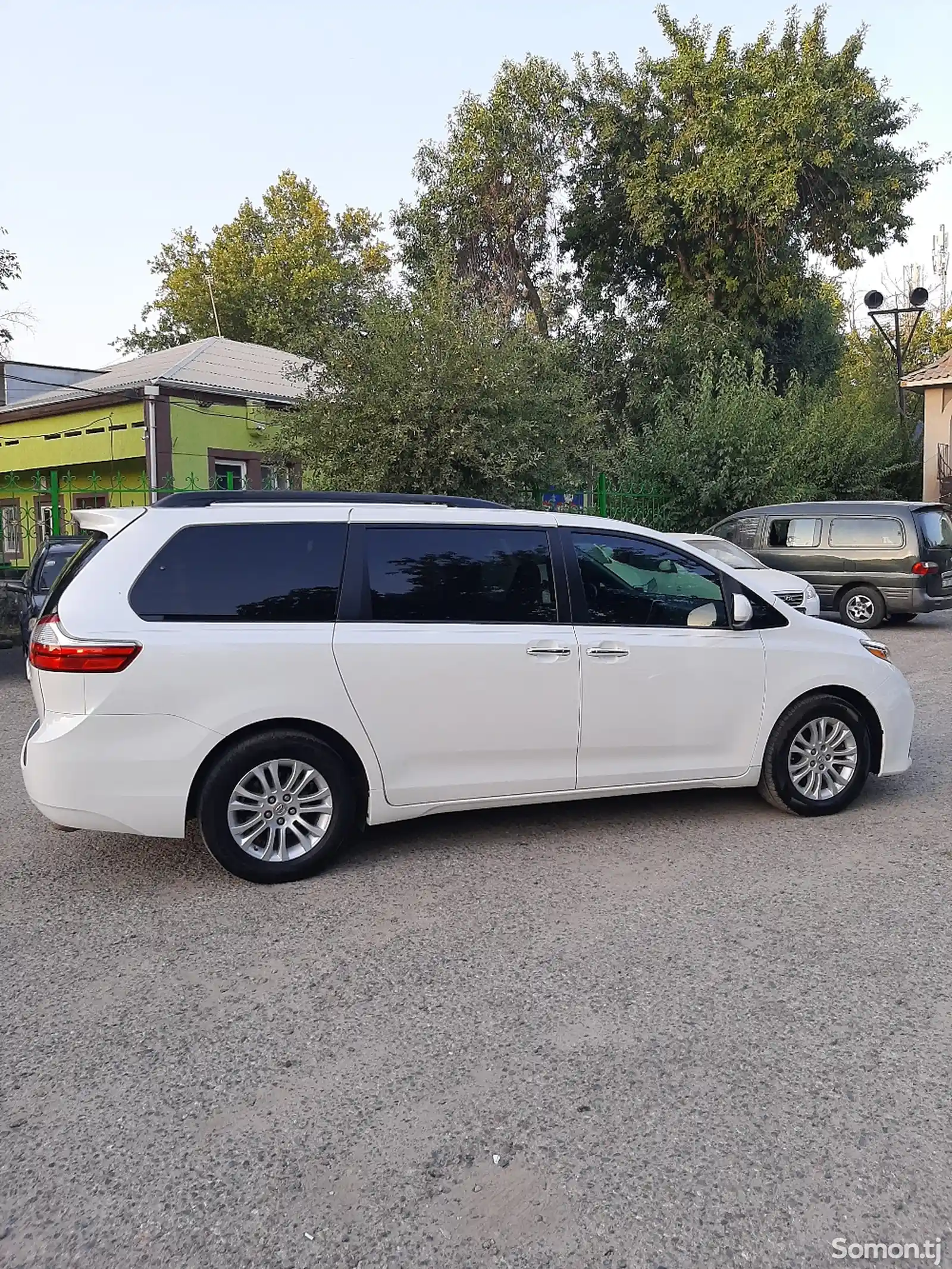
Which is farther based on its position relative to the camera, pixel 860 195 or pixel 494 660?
pixel 860 195

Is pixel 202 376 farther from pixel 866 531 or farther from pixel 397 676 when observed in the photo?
pixel 397 676

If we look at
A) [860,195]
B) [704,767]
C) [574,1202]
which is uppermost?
[860,195]

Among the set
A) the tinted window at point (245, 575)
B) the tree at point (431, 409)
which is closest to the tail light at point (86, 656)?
the tinted window at point (245, 575)

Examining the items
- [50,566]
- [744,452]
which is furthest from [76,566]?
[744,452]

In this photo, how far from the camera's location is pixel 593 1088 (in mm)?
2920

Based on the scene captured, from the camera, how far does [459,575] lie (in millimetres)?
5000

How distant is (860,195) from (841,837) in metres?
23.2

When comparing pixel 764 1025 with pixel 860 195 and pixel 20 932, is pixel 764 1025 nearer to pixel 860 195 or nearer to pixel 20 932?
pixel 20 932

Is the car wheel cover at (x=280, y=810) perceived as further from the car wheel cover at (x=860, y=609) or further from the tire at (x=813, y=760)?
the car wheel cover at (x=860, y=609)

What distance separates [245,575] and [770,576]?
985 centimetres

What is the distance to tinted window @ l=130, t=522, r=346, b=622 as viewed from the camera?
179 inches

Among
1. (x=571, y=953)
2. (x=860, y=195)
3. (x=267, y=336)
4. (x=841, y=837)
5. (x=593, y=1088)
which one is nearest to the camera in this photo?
(x=593, y=1088)

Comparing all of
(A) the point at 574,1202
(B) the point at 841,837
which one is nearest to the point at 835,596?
(B) the point at 841,837

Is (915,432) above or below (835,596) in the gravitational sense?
above
